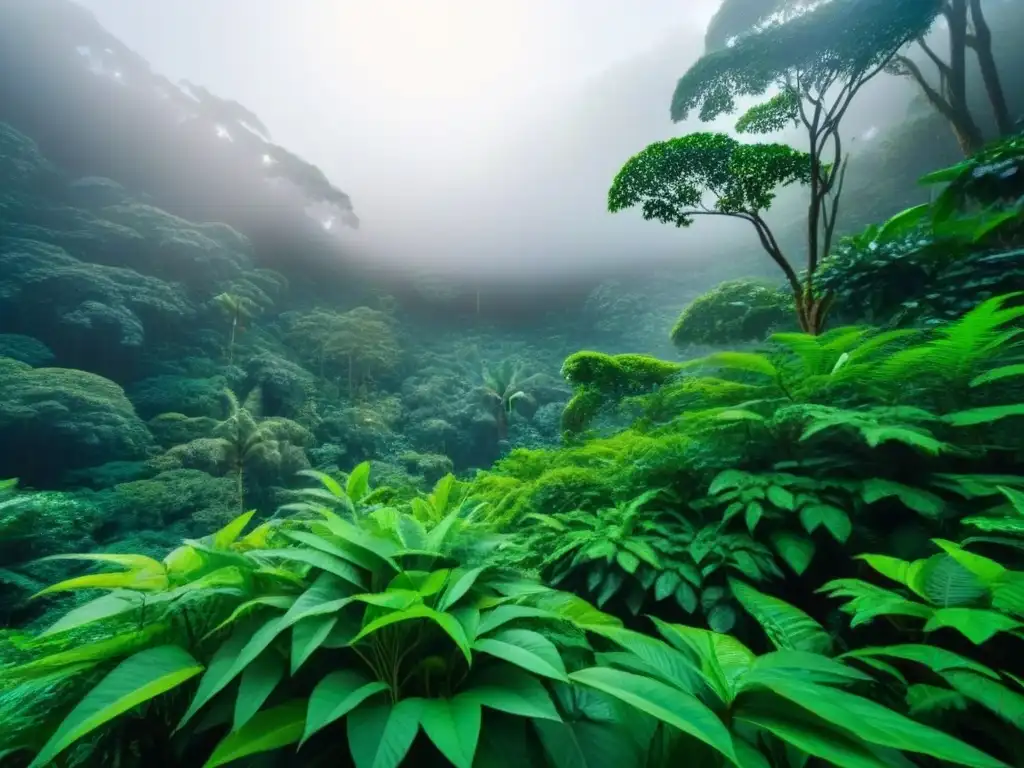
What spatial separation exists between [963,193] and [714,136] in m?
2.51

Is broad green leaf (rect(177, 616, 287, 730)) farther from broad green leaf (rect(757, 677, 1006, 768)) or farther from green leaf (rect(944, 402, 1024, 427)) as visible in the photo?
green leaf (rect(944, 402, 1024, 427))

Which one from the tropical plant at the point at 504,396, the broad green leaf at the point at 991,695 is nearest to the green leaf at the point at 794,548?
the broad green leaf at the point at 991,695

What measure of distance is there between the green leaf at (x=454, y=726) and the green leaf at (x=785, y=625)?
735 millimetres

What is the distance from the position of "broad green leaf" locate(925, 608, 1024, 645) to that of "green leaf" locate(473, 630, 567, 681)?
0.70m

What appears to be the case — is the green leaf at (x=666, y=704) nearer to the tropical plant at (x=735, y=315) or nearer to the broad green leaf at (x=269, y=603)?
the broad green leaf at (x=269, y=603)

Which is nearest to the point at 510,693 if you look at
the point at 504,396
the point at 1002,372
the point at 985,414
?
the point at 985,414

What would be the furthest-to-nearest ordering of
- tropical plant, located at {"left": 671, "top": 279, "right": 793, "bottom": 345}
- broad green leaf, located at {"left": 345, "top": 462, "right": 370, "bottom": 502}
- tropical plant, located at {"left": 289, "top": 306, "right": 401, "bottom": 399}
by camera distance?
tropical plant, located at {"left": 289, "top": 306, "right": 401, "bottom": 399} < tropical plant, located at {"left": 671, "top": 279, "right": 793, "bottom": 345} < broad green leaf, located at {"left": 345, "top": 462, "right": 370, "bottom": 502}

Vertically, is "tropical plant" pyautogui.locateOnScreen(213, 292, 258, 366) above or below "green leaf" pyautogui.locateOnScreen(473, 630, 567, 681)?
above

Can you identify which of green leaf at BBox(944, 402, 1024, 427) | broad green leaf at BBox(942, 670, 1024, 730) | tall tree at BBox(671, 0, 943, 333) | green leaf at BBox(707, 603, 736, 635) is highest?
tall tree at BBox(671, 0, 943, 333)

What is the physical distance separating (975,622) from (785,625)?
1.22 feet

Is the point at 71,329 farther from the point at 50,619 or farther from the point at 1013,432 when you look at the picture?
the point at 1013,432

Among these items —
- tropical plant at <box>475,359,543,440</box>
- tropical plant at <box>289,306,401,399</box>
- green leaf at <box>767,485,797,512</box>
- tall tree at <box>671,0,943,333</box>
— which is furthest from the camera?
tropical plant at <box>289,306,401,399</box>

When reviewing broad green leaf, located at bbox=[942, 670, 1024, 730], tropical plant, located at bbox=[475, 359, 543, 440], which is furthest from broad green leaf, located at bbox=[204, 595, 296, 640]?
tropical plant, located at bbox=[475, 359, 543, 440]

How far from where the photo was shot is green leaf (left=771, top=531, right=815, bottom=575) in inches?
55.0
